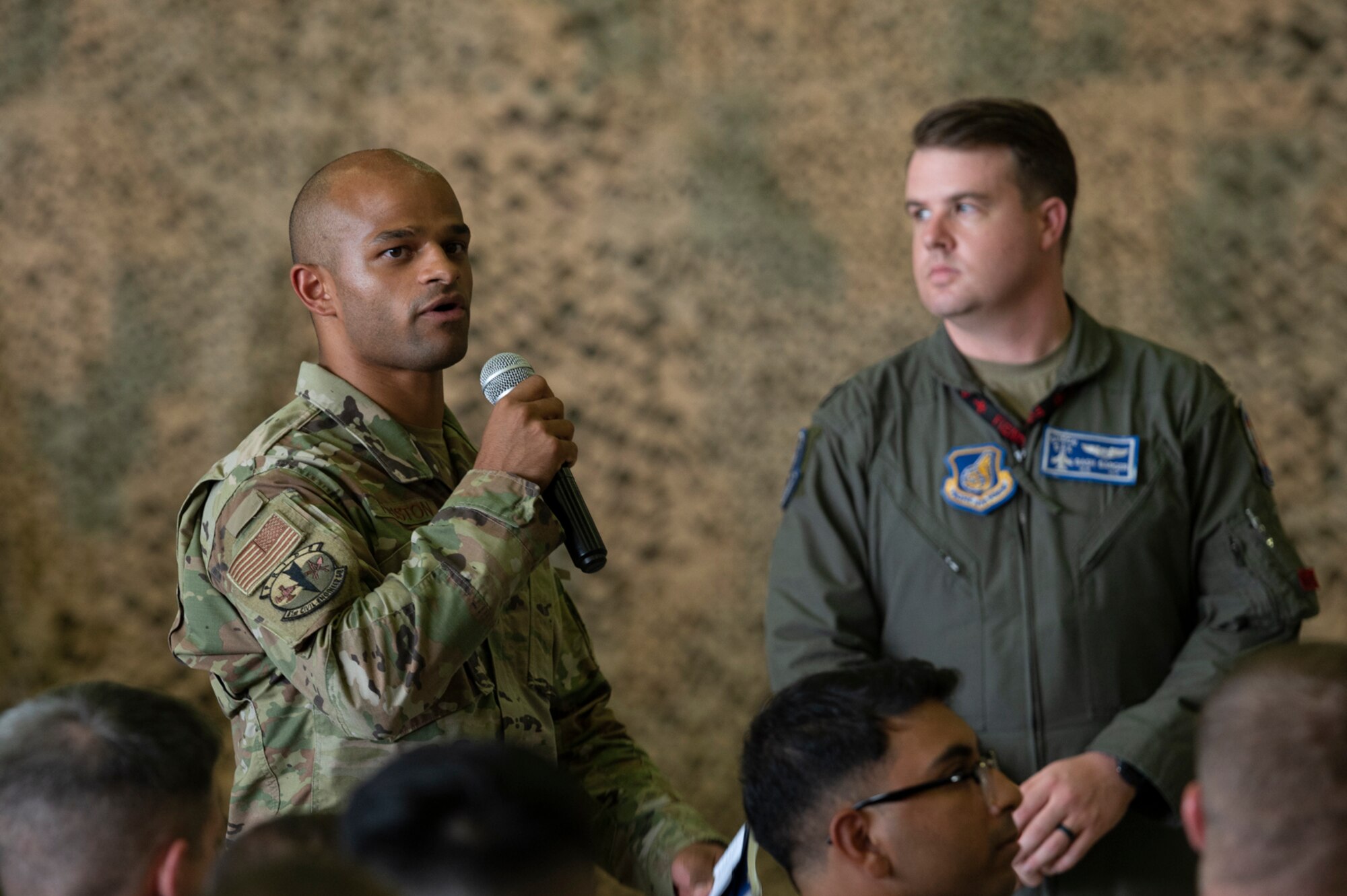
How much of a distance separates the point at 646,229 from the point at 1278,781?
298cm

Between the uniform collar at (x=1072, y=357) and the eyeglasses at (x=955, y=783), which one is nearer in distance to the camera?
the eyeglasses at (x=955, y=783)

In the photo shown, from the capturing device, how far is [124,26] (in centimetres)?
402

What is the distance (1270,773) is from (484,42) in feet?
10.9

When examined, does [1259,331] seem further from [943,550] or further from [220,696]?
[220,696]

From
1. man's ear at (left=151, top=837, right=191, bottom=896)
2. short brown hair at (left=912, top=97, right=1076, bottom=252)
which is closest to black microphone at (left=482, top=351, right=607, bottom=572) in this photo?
man's ear at (left=151, top=837, right=191, bottom=896)

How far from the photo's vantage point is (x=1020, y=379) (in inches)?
101

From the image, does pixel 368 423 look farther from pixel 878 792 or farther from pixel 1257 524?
pixel 1257 524

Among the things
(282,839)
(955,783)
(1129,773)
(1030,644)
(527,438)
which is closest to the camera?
(282,839)

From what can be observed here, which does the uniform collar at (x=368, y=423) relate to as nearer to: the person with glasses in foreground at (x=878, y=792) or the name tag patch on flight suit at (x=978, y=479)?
the person with glasses in foreground at (x=878, y=792)

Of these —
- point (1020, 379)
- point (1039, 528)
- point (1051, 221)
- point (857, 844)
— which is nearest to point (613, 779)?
point (857, 844)

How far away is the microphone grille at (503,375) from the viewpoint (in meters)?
1.98

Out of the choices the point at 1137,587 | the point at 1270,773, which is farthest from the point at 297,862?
the point at 1137,587

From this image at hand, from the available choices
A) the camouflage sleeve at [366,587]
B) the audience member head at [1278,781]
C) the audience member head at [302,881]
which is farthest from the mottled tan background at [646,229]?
the audience member head at [302,881]

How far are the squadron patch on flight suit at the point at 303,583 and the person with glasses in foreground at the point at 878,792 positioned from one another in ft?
2.18
